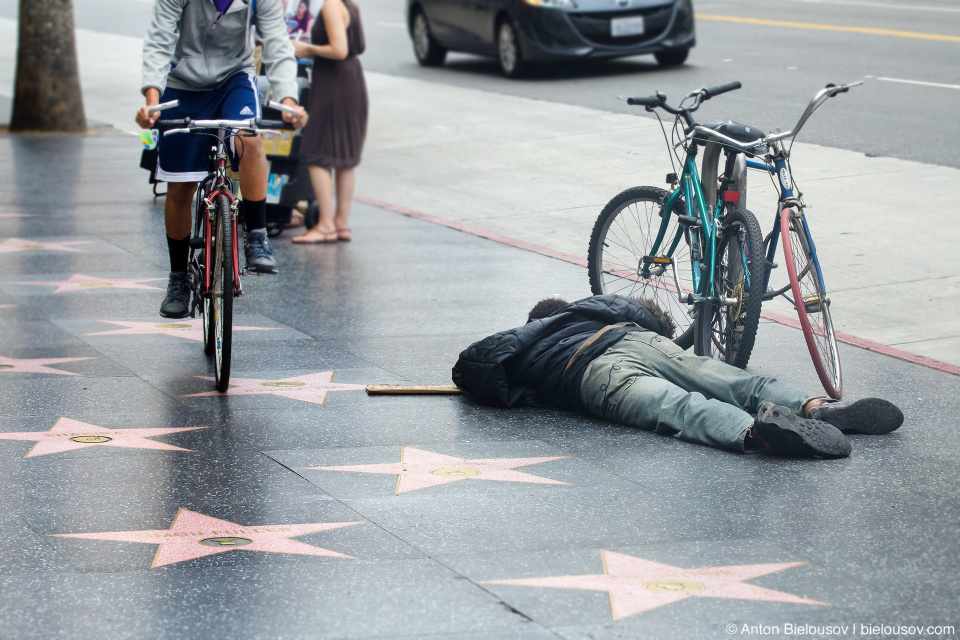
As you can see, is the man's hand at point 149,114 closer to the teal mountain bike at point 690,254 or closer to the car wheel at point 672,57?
the teal mountain bike at point 690,254

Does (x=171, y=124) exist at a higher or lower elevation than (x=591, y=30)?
higher

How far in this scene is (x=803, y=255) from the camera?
20.2 ft

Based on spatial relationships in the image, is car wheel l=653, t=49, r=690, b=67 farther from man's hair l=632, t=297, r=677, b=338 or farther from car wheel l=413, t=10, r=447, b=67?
man's hair l=632, t=297, r=677, b=338

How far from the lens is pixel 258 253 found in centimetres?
655

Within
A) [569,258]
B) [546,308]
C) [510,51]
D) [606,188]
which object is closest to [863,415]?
[546,308]

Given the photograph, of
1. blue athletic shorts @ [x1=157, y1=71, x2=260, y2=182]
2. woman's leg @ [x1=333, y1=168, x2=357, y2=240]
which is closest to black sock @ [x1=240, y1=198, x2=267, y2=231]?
blue athletic shorts @ [x1=157, y1=71, x2=260, y2=182]

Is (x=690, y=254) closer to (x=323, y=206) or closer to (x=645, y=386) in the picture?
(x=645, y=386)

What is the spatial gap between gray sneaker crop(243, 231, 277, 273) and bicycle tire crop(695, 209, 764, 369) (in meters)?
2.02

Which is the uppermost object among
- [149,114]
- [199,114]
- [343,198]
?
[149,114]

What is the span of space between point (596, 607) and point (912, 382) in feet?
9.98

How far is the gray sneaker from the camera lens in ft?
21.4

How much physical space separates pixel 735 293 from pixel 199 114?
8.61 ft

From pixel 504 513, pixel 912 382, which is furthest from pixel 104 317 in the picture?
pixel 912 382

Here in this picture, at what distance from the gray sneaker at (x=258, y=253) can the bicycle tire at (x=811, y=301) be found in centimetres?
236
